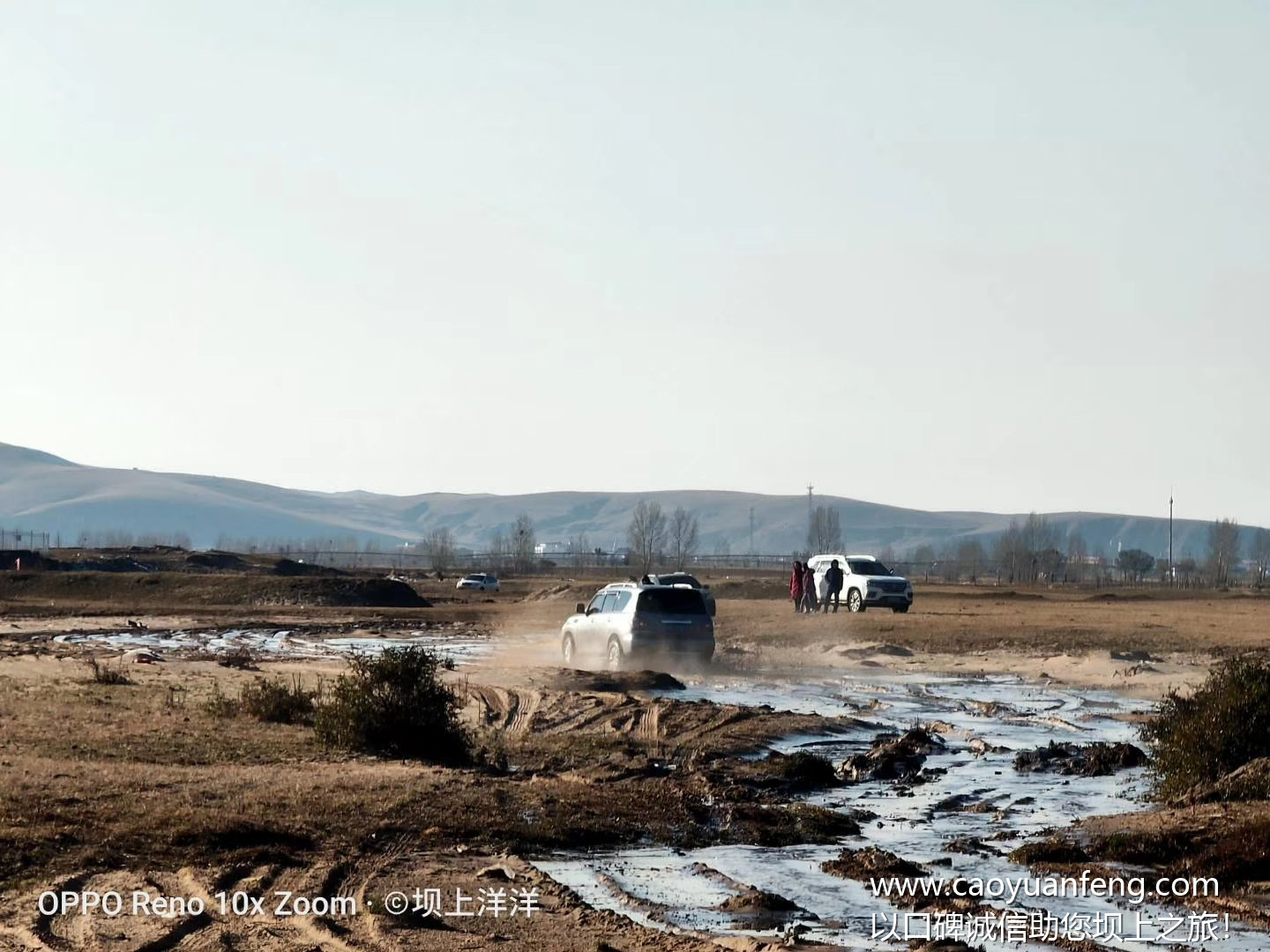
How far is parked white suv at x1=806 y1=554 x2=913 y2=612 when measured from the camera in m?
50.1

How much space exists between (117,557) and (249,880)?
8544 centimetres

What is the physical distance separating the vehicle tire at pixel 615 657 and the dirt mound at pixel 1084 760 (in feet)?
37.5

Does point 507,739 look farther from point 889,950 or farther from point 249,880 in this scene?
point 889,950

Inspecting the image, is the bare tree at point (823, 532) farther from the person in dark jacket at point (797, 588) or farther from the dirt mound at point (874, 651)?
the dirt mound at point (874, 651)

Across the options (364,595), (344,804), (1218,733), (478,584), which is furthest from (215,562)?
(1218,733)

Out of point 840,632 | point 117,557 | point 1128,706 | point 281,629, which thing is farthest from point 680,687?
point 117,557

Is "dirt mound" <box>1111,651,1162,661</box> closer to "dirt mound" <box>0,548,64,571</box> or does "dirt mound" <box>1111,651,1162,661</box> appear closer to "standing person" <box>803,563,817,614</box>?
"standing person" <box>803,563,817,614</box>

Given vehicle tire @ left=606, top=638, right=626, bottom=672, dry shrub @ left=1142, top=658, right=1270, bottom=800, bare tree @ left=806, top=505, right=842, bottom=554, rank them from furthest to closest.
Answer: bare tree @ left=806, top=505, right=842, bottom=554 → vehicle tire @ left=606, top=638, right=626, bottom=672 → dry shrub @ left=1142, top=658, right=1270, bottom=800

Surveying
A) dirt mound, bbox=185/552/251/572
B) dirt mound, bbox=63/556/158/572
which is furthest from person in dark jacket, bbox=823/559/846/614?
dirt mound, bbox=185/552/251/572

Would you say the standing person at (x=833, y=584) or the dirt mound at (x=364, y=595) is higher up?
the standing person at (x=833, y=584)

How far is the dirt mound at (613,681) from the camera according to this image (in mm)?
25609

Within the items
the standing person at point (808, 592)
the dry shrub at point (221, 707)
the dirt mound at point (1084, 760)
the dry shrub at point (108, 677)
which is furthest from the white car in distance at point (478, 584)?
the dirt mound at point (1084, 760)

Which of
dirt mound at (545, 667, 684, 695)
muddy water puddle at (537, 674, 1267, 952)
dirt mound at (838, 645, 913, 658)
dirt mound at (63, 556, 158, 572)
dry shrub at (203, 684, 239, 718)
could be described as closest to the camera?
muddy water puddle at (537, 674, 1267, 952)

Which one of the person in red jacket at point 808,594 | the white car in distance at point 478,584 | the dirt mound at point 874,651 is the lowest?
the white car in distance at point 478,584
